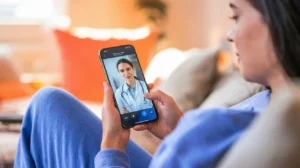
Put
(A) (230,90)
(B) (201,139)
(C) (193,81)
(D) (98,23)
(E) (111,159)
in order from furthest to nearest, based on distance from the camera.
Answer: (D) (98,23) < (C) (193,81) < (A) (230,90) < (E) (111,159) < (B) (201,139)

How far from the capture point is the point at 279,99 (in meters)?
0.52

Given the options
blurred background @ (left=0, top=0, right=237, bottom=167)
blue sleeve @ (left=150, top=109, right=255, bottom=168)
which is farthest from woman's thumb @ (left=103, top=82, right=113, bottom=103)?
blurred background @ (left=0, top=0, right=237, bottom=167)

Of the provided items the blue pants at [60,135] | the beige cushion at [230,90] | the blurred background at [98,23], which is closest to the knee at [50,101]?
the blue pants at [60,135]

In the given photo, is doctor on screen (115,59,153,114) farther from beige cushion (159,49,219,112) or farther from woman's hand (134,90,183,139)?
beige cushion (159,49,219,112)

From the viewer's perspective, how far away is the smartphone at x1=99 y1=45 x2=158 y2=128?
3.90ft

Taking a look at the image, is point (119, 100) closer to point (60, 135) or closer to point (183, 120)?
point (60, 135)

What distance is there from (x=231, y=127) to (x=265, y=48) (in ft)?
0.73

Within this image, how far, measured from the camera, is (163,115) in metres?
1.22

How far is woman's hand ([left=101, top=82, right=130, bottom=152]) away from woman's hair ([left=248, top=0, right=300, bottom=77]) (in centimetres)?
37

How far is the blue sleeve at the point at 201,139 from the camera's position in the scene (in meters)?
0.71

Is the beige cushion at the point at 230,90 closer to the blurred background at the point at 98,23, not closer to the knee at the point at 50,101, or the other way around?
the knee at the point at 50,101

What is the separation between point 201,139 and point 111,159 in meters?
0.31

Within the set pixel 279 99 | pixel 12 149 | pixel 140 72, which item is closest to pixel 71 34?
pixel 12 149

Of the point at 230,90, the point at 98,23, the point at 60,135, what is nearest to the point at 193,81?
the point at 230,90
